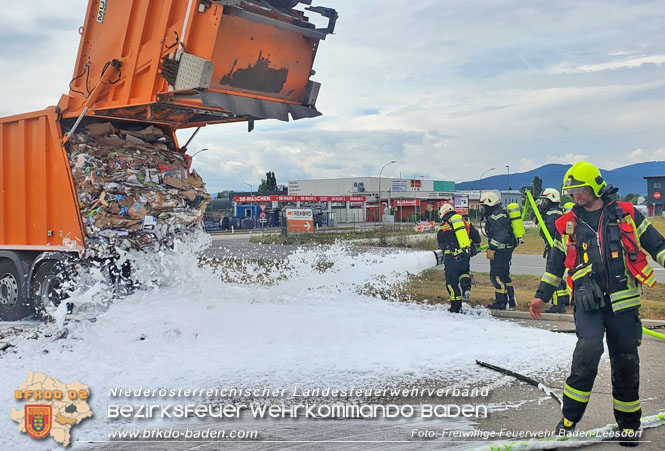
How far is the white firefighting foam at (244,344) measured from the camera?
17.1 feet

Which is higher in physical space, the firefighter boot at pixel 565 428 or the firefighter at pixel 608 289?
the firefighter at pixel 608 289

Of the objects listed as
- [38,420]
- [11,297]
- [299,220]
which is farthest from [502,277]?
[299,220]

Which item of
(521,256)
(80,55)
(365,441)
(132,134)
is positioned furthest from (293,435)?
(521,256)

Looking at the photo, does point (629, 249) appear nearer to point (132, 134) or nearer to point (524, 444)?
point (524, 444)

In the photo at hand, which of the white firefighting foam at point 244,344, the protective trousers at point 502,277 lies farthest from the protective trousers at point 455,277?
the protective trousers at point 502,277

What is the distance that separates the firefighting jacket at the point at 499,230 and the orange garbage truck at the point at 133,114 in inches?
144

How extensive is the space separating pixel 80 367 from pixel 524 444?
3.84 meters

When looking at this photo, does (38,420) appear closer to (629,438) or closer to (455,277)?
(629,438)

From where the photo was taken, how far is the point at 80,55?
766 cm

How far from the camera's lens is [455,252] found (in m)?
8.88

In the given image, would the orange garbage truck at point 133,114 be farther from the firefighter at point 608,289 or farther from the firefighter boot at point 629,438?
the firefighter boot at point 629,438

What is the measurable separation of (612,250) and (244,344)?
355cm

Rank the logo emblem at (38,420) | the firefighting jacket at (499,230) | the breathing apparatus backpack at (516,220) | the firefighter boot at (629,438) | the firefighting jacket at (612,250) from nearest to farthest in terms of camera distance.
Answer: the firefighter boot at (629,438) < the firefighting jacket at (612,250) < the logo emblem at (38,420) < the firefighting jacket at (499,230) < the breathing apparatus backpack at (516,220)

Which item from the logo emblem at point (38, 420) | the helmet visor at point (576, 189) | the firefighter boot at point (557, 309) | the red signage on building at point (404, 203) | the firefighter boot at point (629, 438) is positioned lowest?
the logo emblem at point (38, 420)
